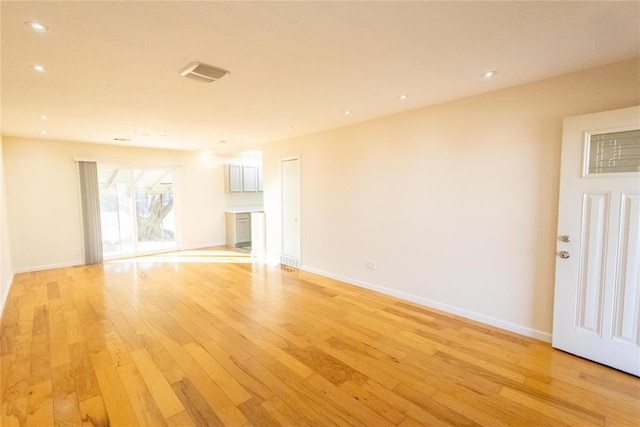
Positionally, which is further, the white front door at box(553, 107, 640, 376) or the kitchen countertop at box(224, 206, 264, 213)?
the kitchen countertop at box(224, 206, 264, 213)

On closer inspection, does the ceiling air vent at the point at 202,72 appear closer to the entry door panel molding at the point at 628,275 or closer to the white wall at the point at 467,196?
the white wall at the point at 467,196

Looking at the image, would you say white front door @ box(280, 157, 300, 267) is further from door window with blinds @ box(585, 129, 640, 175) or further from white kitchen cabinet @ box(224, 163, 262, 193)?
door window with blinds @ box(585, 129, 640, 175)

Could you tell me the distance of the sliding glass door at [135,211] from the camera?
6.45m

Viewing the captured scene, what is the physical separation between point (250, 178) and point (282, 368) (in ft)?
21.6

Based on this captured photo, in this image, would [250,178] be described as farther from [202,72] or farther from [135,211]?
[202,72]

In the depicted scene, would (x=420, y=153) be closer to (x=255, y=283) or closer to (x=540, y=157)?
(x=540, y=157)

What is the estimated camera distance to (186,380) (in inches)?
92.7

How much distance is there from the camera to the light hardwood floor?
6.57 feet

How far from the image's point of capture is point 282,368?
2.51 metres

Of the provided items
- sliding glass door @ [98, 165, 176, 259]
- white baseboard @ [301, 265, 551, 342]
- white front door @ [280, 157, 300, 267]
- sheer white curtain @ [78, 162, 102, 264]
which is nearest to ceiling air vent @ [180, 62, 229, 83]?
white front door @ [280, 157, 300, 267]

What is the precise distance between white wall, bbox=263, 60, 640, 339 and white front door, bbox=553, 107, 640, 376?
0.56ft

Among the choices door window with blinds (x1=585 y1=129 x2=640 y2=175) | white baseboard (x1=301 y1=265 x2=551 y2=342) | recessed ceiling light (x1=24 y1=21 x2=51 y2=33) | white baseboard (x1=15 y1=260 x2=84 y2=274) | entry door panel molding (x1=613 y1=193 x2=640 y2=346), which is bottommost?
white baseboard (x1=301 y1=265 x2=551 y2=342)

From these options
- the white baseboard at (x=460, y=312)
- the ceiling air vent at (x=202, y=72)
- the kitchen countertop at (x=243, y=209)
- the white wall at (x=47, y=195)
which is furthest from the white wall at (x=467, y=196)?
the white wall at (x=47, y=195)

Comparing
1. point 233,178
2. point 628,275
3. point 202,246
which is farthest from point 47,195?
point 628,275
